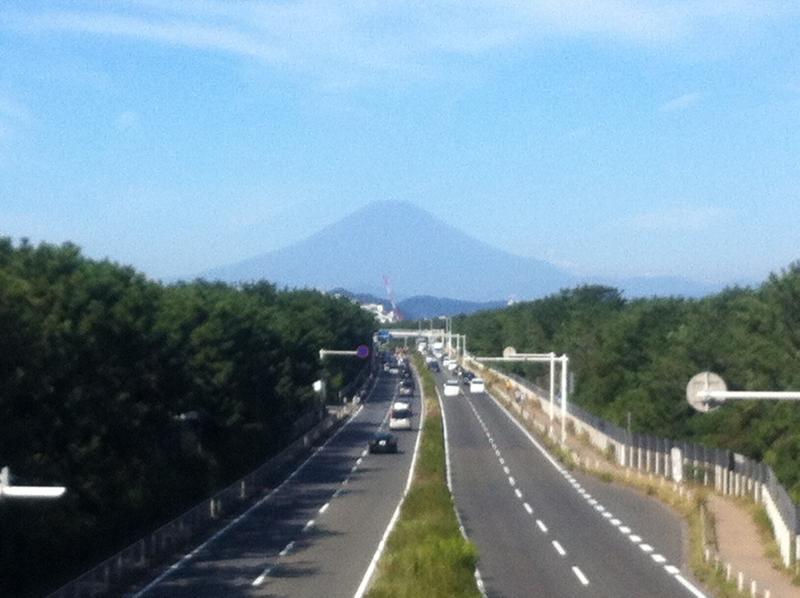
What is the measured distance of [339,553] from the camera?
1305 inches

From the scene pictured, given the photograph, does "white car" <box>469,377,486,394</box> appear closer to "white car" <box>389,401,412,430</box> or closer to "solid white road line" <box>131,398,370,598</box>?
"white car" <box>389,401,412,430</box>

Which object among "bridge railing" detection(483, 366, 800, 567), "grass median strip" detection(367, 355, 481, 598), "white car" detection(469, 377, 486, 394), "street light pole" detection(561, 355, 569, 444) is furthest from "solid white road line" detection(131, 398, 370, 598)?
"white car" detection(469, 377, 486, 394)

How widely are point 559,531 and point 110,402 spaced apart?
11724 mm

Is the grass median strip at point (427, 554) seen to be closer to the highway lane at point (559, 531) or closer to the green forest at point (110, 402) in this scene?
the highway lane at point (559, 531)

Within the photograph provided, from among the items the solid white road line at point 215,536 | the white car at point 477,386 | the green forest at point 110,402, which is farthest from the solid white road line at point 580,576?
the white car at point 477,386

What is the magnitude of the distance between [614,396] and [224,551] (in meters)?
40.9

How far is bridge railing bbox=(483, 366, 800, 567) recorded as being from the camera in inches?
1219

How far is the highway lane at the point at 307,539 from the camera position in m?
28.4

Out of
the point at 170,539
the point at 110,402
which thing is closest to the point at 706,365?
the point at 110,402

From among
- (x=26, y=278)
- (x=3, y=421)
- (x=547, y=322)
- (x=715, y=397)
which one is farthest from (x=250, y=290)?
(x=715, y=397)

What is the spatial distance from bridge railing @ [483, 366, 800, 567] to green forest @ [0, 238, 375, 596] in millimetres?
14405

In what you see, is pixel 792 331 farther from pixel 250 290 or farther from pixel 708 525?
pixel 250 290

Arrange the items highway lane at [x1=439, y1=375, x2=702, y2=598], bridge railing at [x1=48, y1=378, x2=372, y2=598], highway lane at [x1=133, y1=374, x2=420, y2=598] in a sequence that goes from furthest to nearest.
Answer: highway lane at [x1=133, y1=374, x2=420, y2=598] → highway lane at [x1=439, y1=375, x2=702, y2=598] → bridge railing at [x1=48, y1=378, x2=372, y2=598]

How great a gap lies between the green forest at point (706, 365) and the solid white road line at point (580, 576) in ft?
30.5
